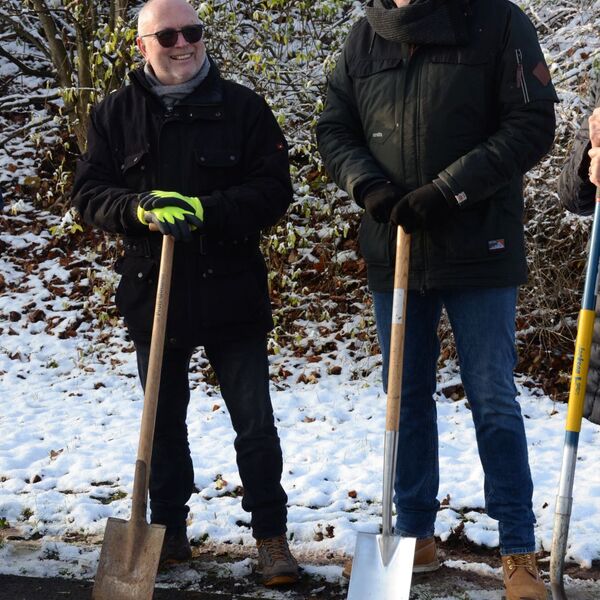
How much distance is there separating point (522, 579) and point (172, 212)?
1.82m

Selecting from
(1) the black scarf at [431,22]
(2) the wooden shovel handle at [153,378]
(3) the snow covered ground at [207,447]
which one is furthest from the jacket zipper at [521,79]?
(3) the snow covered ground at [207,447]

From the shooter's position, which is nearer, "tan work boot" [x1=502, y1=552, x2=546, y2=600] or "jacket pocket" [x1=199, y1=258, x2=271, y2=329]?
"tan work boot" [x1=502, y1=552, x2=546, y2=600]

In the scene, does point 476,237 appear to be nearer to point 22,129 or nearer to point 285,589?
point 285,589

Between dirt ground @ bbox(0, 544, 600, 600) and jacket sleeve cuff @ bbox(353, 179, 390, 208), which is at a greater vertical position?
jacket sleeve cuff @ bbox(353, 179, 390, 208)

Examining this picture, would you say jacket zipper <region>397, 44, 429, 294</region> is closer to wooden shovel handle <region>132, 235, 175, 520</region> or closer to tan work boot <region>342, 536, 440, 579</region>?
wooden shovel handle <region>132, 235, 175, 520</region>

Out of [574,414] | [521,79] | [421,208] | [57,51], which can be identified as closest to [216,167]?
[421,208]

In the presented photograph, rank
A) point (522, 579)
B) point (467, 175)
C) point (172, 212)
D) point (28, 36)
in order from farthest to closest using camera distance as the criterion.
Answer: point (28, 36), point (172, 212), point (522, 579), point (467, 175)

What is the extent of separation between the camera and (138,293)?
3.81 metres

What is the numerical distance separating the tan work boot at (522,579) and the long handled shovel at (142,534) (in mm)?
1252

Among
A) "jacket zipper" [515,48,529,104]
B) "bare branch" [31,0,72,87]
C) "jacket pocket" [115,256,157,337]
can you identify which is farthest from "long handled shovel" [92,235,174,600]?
"bare branch" [31,0,72,87]

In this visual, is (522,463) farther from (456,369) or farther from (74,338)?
(74,338)

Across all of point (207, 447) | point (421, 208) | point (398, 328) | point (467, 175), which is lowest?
point (207, 447)

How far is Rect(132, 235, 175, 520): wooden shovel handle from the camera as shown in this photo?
3.50 metres

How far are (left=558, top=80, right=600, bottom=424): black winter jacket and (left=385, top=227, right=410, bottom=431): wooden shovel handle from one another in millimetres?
625
